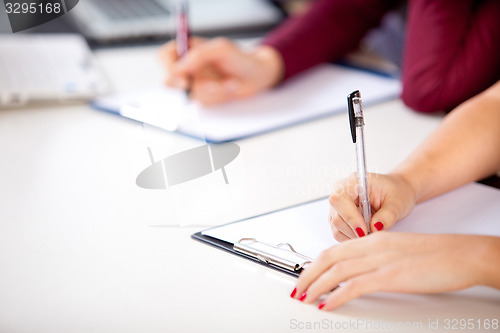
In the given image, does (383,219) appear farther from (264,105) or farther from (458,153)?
(264,105)

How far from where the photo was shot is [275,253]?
0.54m

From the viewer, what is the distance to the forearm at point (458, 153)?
25.1 inches

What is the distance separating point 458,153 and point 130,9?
920 millimetres

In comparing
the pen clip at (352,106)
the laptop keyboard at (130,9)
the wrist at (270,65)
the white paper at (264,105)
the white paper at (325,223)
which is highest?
the laptop keyboard at (130,9)

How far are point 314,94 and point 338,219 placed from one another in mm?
448

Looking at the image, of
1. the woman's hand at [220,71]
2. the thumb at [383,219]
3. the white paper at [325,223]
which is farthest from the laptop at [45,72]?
the thumb at [383,219]

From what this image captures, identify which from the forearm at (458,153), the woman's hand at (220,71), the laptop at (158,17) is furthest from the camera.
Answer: the laptop at (158,17)

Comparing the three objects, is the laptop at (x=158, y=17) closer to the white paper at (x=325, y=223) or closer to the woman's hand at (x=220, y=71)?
the woman's hand at (x=220, y=71)

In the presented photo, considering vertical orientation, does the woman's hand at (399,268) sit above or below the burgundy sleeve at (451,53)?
below

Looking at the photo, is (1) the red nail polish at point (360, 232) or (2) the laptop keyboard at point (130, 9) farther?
(2) the laptop keyboard at point (130, 9)

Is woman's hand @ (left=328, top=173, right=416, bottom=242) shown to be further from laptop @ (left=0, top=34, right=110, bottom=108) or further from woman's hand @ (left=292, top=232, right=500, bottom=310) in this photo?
laptop @ (left=0, top=34, right=110, bottom=108)

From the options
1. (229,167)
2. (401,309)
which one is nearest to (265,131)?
(229,167)

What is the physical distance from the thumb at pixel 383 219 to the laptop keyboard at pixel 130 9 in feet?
3.01

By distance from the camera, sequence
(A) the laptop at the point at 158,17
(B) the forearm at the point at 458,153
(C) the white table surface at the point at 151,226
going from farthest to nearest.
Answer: (A) the laptop at the point at 158,17 → (B) the forearm at the point at 458,153 → (C) the white table surface at the point at 151,226
